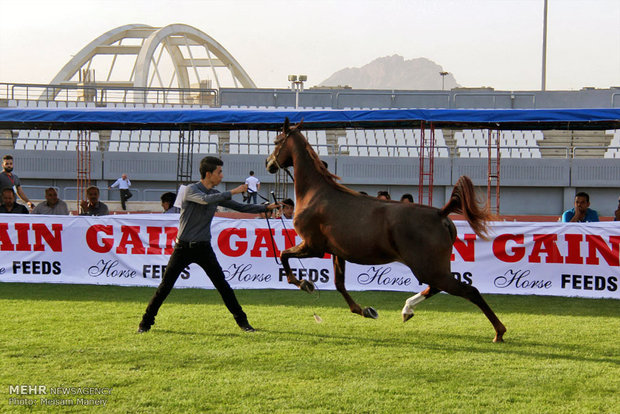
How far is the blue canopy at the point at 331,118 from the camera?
45.9ft

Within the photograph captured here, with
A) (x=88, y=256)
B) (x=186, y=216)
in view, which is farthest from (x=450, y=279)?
(x=88, y=256)

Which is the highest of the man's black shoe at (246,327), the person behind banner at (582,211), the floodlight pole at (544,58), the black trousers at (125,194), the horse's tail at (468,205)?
the floodlight pole at (544,58)

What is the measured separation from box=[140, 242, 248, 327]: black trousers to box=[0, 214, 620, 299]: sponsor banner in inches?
98.4

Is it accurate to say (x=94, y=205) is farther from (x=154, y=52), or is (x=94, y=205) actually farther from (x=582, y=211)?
(x=154, y=52)

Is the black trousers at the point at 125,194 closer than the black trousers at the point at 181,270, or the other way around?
the black trousers at the point at 181,270

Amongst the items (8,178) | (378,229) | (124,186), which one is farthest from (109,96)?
(378,229)

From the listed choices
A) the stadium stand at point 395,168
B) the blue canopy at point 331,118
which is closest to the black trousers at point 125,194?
the stadium stand at point 395,168

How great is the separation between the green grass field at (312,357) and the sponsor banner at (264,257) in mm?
799

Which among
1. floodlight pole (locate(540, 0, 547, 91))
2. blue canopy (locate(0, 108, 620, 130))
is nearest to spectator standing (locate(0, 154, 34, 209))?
blue canopy (locate(0, 108, 620, 130))

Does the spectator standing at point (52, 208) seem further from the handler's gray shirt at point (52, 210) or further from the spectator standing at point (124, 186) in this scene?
the spectator standing at point (124, 186)

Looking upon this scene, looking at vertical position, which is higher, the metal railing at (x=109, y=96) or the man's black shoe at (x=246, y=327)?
the metal railing at (x=109, y=96)

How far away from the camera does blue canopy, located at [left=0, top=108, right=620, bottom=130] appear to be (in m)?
14.0

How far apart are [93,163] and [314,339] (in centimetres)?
2091

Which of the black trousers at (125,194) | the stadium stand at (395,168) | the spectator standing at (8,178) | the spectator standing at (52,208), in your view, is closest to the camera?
the spectator standing at (52,208)
